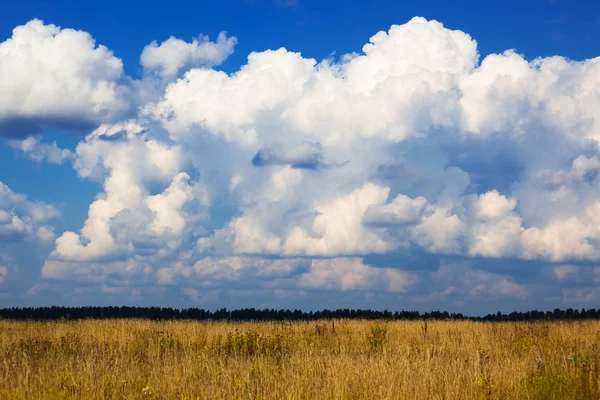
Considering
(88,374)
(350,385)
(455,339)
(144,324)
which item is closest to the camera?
(350,385)

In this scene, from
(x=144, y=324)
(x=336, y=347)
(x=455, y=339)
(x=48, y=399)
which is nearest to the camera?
(x=48, y=399)

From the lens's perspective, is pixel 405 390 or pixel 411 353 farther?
pixel 411 353

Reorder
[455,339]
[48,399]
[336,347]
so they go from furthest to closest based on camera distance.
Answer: [455,339], [336,347], [48,399]

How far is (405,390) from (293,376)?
2.36 m

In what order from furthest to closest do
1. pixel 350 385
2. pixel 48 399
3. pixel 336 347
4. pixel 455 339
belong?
pixel 455 339 → pixel 336 347 → pixel 350 385 → pixel 48 399

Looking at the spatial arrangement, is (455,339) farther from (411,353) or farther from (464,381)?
(464,381)

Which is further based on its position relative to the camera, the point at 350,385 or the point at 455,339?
the point at 455,339

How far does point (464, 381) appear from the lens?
1210 centimetres

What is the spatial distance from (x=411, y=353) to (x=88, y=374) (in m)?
10.8

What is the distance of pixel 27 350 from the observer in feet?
62.3

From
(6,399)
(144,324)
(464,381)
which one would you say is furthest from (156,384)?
(144,324)

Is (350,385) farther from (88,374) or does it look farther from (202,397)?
(88,374)

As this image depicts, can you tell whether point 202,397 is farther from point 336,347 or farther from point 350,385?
point 336,347

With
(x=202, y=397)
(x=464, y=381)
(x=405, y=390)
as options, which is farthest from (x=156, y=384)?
(x=464, y=381)
